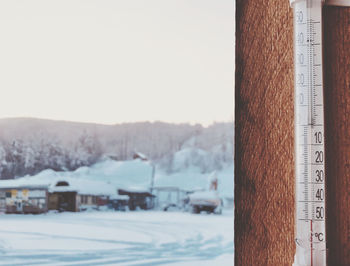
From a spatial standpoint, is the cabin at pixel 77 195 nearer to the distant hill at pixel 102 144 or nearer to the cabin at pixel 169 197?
the distant hill at pixel 102 144

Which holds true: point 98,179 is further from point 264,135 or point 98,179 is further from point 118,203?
point 264,135

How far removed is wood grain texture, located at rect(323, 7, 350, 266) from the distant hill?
1.59 m

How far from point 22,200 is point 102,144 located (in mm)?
435

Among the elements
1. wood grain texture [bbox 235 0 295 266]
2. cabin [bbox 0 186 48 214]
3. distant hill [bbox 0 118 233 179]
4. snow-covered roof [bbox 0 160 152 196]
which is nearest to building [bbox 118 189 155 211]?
snow-covered roof [bbox 0 160 152 196]

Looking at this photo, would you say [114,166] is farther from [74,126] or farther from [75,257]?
[75,257]

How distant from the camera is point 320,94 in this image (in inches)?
20.1

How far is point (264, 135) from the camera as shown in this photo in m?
0.54

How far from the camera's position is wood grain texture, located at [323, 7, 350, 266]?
50cm

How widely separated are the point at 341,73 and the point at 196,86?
1541mm

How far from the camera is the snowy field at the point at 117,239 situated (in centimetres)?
186

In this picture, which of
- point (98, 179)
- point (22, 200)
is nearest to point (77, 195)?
point (98, 179)

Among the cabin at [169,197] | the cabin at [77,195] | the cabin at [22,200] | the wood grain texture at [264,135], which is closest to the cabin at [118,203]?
the cabin at [77,195]

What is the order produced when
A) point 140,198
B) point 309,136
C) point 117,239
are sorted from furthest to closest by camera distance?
1. point 140,198
2. point 117,239
3. point 309,136

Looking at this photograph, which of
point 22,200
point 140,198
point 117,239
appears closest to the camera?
point 22,200
